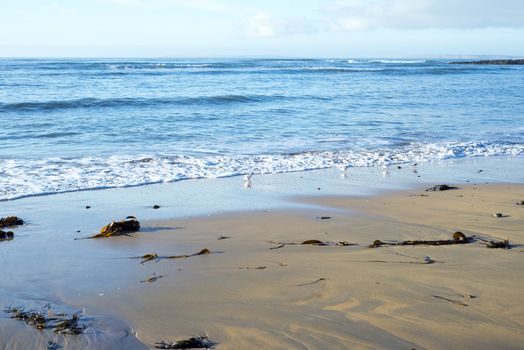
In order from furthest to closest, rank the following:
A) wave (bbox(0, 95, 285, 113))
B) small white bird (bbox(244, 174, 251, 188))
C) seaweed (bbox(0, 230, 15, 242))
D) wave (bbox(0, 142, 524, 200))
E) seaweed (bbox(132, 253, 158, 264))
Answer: wave (bbox(0, 95, 285, 113)) → small white bird (bbox(244, 174, 251, 188)) → wave (bbox(0, 142, 524, 200)) → seaweed (bbox(0, 230, 15, 242)) → seaweed (bbox(132, 253, 158, 264))

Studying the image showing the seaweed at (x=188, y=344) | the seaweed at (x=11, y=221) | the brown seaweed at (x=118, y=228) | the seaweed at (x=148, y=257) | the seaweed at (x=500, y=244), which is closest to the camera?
the seaweed at (x=188, y=344)

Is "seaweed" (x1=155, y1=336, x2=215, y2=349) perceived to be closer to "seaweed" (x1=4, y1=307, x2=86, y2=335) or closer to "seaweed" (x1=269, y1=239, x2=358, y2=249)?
"seaweed" (x1=4, y1=307, x2=86, y2=335)

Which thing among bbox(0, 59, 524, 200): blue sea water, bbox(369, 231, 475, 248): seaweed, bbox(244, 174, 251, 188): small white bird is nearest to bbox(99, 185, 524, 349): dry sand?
bbox(369, 231, 475, 248): seaweed

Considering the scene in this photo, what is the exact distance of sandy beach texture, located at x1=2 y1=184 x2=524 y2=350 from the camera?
10.8ft

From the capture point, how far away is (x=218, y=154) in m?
10.8

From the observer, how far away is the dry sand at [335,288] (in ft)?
10.8

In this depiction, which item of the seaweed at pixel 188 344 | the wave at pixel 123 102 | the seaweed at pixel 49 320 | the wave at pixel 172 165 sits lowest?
the wave at pixel 172 165

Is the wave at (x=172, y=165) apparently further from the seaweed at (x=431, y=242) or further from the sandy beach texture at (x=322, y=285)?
the seaweed at (x=431, y=242)

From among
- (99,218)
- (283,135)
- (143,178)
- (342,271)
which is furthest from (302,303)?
(283,135)

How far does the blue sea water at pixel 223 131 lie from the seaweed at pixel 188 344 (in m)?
4.97

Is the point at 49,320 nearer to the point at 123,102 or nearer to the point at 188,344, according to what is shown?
the point at 188,344

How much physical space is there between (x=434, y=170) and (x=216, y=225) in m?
5.03

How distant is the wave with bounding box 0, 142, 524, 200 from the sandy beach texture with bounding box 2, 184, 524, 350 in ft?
8.23

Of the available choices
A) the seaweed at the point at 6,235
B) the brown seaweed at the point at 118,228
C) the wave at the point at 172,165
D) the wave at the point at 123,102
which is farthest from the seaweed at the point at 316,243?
the wave at the point at 123,102
